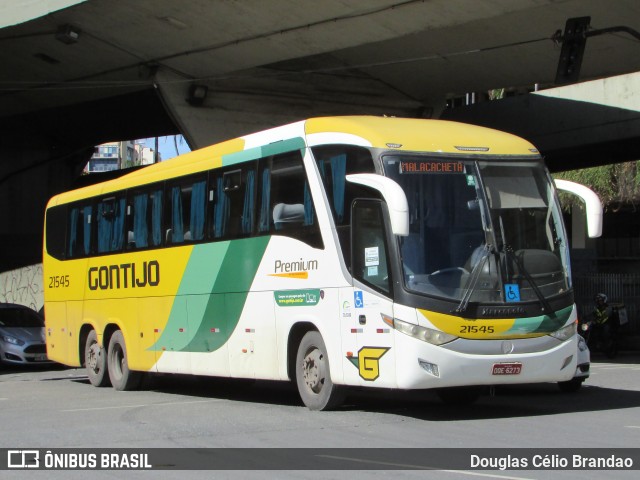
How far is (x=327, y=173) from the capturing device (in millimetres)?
12727

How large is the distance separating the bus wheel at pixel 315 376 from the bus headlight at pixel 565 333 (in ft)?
8.80

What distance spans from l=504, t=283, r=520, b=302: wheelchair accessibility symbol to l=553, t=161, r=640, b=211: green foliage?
97.5 ft

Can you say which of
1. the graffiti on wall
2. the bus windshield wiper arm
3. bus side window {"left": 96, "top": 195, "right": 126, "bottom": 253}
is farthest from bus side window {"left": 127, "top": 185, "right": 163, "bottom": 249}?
the graffiti on wall

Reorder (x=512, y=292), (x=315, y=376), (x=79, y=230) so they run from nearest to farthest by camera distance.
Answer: (x=512, y=292), (x=315, y=376), (x=79, y=230)

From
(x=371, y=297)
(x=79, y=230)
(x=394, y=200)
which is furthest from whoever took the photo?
(x=79, y=230)

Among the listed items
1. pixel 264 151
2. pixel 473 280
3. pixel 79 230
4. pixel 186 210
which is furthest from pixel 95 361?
pixel 473 280

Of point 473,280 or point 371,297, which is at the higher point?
point 473,280

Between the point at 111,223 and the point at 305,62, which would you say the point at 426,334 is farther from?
the point at 305,62

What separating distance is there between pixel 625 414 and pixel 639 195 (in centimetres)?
3112

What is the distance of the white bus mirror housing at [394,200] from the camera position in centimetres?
1105

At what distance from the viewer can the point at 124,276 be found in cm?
1802

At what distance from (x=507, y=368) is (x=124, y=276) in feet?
27.5

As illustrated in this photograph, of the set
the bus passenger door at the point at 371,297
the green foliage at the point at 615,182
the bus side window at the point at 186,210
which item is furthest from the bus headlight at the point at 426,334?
the green foliage at the point at 615,182

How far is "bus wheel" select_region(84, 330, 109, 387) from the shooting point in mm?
18969
